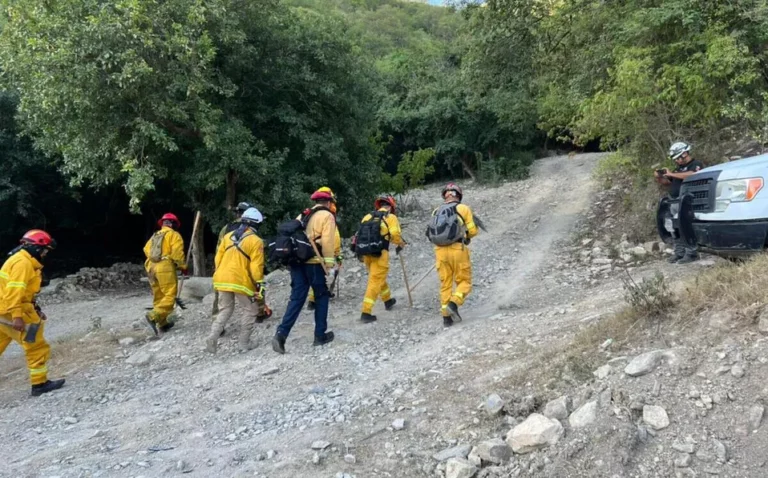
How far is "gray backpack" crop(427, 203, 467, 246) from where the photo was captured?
22.2ft

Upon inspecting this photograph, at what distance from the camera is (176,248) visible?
810 cm

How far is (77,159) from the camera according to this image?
9.61m

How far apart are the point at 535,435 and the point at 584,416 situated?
34 centimetres

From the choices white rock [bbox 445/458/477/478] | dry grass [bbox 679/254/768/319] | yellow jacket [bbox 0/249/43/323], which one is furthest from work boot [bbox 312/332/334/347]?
dry grass [bbox 679/254/768/319]

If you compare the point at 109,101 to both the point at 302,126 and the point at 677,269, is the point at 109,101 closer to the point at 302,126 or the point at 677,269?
the point at 302,126

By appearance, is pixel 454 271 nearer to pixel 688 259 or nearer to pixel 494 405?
pixel 494 405

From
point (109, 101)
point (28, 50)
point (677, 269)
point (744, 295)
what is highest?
point (28, 50)

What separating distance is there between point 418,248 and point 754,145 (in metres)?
6.50

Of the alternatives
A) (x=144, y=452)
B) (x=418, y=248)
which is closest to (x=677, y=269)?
(x=418, y=248)

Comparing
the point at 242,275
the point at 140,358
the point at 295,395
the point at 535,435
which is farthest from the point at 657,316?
the point at 140,358

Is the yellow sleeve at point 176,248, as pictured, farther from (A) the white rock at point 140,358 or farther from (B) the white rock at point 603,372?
(B) the white rock at point 603,372

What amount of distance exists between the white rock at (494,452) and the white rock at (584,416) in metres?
0.44

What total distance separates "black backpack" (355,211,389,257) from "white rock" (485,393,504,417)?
3.53 meters

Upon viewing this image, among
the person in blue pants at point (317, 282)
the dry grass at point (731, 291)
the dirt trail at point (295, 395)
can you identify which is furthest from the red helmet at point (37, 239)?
the dry grass at point (731, 291)
